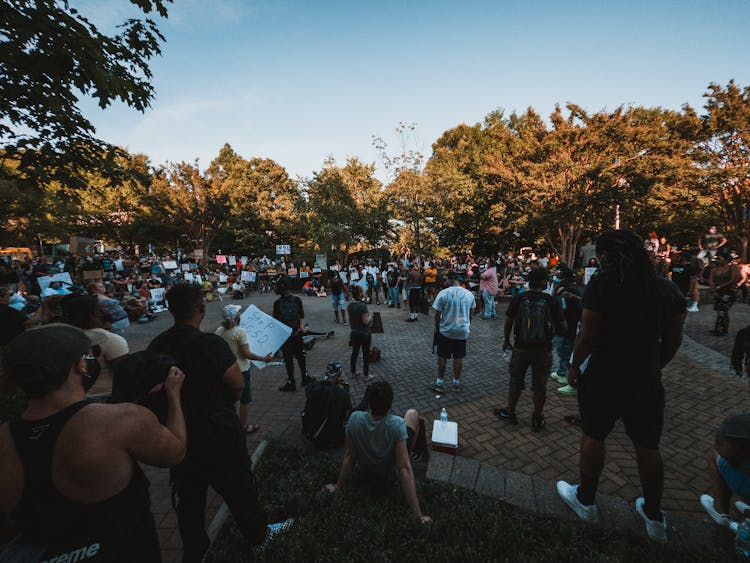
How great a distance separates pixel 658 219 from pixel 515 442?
26.2m

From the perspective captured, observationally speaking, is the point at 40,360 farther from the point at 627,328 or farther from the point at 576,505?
the point at 576,505

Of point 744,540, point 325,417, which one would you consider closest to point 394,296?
point 325,417

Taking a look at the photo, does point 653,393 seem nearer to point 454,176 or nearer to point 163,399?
point 163,399

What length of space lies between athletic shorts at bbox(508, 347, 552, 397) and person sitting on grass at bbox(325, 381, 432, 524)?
2.09 m

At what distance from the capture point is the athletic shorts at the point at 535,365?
411 cm

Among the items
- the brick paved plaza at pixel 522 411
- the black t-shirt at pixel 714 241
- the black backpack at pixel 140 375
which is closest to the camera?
the black backpack at pixel 140 375

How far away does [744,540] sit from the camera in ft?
7.61

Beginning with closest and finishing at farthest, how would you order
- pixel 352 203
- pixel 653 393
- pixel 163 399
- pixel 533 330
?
pixel 163 399 → pixel 653 393 → pixel 533 330 → pixel 352 203

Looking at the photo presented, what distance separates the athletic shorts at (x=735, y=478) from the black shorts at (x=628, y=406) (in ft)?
1.84

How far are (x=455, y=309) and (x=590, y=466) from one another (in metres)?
2.91

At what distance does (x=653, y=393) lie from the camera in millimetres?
2436

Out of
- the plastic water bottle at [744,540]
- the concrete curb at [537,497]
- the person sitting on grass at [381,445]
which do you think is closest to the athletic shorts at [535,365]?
the concrete curb at [537,497]

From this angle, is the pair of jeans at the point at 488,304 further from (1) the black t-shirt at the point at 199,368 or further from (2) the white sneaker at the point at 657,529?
(1) the black t-shirt at the point at 199,368

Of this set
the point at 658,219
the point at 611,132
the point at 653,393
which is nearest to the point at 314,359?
the point at 653,393
